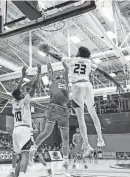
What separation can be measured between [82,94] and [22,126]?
1549mm

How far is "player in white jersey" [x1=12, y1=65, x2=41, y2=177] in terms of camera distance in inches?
183

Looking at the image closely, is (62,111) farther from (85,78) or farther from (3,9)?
(3,9)

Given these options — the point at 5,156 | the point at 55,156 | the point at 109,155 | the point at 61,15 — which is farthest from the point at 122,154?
the point at 61,15

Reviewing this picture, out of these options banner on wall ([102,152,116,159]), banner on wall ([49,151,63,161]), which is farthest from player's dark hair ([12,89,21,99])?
banner on wall ([102,152,116,159])

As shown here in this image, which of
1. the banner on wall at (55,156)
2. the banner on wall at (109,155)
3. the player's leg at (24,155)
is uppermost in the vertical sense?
the player's leg at (24,155)

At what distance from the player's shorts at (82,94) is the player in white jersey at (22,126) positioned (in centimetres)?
105

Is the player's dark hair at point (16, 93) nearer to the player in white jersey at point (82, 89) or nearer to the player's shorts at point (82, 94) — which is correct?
the player in white jersey at point (82, 89)

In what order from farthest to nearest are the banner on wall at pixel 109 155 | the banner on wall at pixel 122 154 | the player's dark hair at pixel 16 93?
the banner on wall at pixel 109 155 < the banner on wall at pixel 122 154 < the player's dark hair at pixel 16 93

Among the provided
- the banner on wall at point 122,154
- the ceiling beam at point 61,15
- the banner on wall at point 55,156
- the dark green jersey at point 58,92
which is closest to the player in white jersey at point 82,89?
the dark green jersey at point 58,92

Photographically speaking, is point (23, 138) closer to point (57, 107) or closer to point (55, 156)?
point (57, 107)

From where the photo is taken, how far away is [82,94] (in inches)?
153

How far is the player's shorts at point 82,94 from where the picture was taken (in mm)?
3887

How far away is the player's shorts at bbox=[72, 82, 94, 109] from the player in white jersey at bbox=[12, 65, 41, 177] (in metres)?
1.05

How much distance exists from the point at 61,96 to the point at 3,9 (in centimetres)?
267
